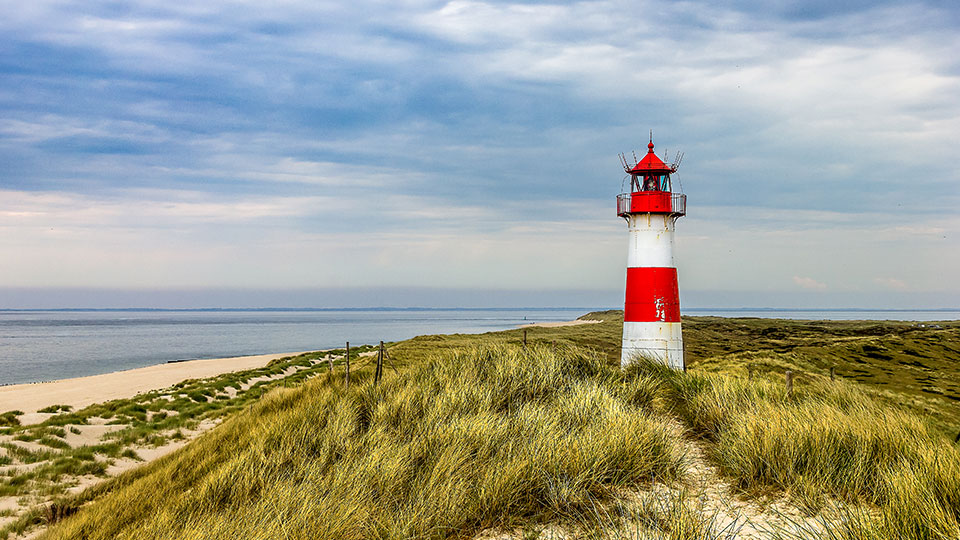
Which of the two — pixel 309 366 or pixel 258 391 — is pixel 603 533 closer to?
pixel 258 391

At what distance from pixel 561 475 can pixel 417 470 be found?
5.17 feet

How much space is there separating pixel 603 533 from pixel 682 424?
4.13 m

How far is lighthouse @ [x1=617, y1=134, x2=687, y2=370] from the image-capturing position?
14312 mm

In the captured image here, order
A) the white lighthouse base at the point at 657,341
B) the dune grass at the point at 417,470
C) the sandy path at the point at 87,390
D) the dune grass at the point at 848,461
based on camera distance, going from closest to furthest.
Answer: the dune grass at the point at 848,461 → the dune grass at the point at 417,470 → the white lighthouse base at the point at 657,341 → the sandy path at the point at 87,390

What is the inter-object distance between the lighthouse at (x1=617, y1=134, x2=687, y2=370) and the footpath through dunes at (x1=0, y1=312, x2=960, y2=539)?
5.38m

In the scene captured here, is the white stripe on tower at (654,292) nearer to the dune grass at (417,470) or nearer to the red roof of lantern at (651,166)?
the red roof of lantern at (651,166)

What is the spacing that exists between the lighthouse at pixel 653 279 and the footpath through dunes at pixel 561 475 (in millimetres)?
5384

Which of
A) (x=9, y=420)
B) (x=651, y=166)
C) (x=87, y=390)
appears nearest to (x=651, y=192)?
(x=651, y=166)

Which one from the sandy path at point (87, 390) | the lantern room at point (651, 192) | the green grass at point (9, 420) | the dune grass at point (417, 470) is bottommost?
the sandy path at point (87, 390)

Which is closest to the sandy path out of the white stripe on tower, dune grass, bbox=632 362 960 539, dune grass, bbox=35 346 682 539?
dune grass, bbox=35 346 682 539

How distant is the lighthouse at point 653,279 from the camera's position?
1431 centimetres

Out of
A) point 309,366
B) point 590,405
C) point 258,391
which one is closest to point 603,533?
point 590,405

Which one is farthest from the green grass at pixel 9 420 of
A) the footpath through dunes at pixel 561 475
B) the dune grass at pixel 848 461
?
the dune grass at pixel 848 461

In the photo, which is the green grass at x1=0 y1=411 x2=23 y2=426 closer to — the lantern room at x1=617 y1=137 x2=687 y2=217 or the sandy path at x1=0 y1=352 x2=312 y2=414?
the sandy path at x1=0 y1=352 x2=312 y2=414
